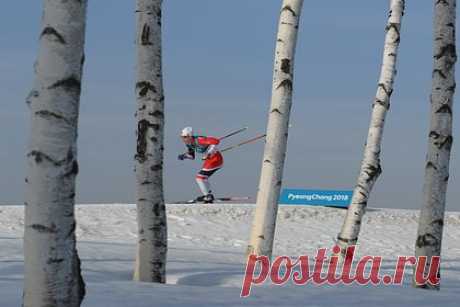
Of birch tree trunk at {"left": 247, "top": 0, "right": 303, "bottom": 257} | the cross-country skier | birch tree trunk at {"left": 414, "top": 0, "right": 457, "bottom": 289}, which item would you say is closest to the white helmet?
the cross-country skier

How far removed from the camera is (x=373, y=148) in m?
11.6

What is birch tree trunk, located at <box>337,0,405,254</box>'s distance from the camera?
1161cm

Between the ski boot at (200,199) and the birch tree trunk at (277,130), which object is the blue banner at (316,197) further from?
the birch tree trunk at (277,130)

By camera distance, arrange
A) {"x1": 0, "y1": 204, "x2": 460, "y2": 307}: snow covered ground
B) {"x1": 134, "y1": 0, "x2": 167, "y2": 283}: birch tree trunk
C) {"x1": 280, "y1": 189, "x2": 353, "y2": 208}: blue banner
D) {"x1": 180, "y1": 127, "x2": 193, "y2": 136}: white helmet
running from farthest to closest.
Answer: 1. {"x1": 280, "y1": 189, "x2": 353, "y2": 208}: blue banner
2. {"x1": 180, "y1": 127, "x2": 193, "y2": 136}: white helmet
3. {"x1": 134, "y1": 0, "x2": 167, "y2": 283}: birch tree trunk
4. {"x1": 0, "y1": 204, "x2": 460, "y2": 307}: snow covered ground

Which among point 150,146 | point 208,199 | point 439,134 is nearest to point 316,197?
point 208,199

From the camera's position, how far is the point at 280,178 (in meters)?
9.52

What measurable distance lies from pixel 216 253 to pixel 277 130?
515 centimetres

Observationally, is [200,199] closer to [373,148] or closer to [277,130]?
[373,148]

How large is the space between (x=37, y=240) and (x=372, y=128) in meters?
7.70

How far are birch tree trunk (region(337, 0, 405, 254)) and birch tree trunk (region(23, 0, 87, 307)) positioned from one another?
7344mm

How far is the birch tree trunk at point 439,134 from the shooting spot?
8750 millimetres

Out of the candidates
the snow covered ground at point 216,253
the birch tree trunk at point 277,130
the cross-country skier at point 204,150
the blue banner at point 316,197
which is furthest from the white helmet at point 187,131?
the birch tree trunk at point 277,130

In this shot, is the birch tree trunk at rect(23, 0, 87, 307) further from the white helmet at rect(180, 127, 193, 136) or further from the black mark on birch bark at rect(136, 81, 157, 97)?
the white helmet at rect(180, 127, 193, 136)

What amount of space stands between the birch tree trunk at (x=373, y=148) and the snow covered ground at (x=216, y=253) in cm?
164
